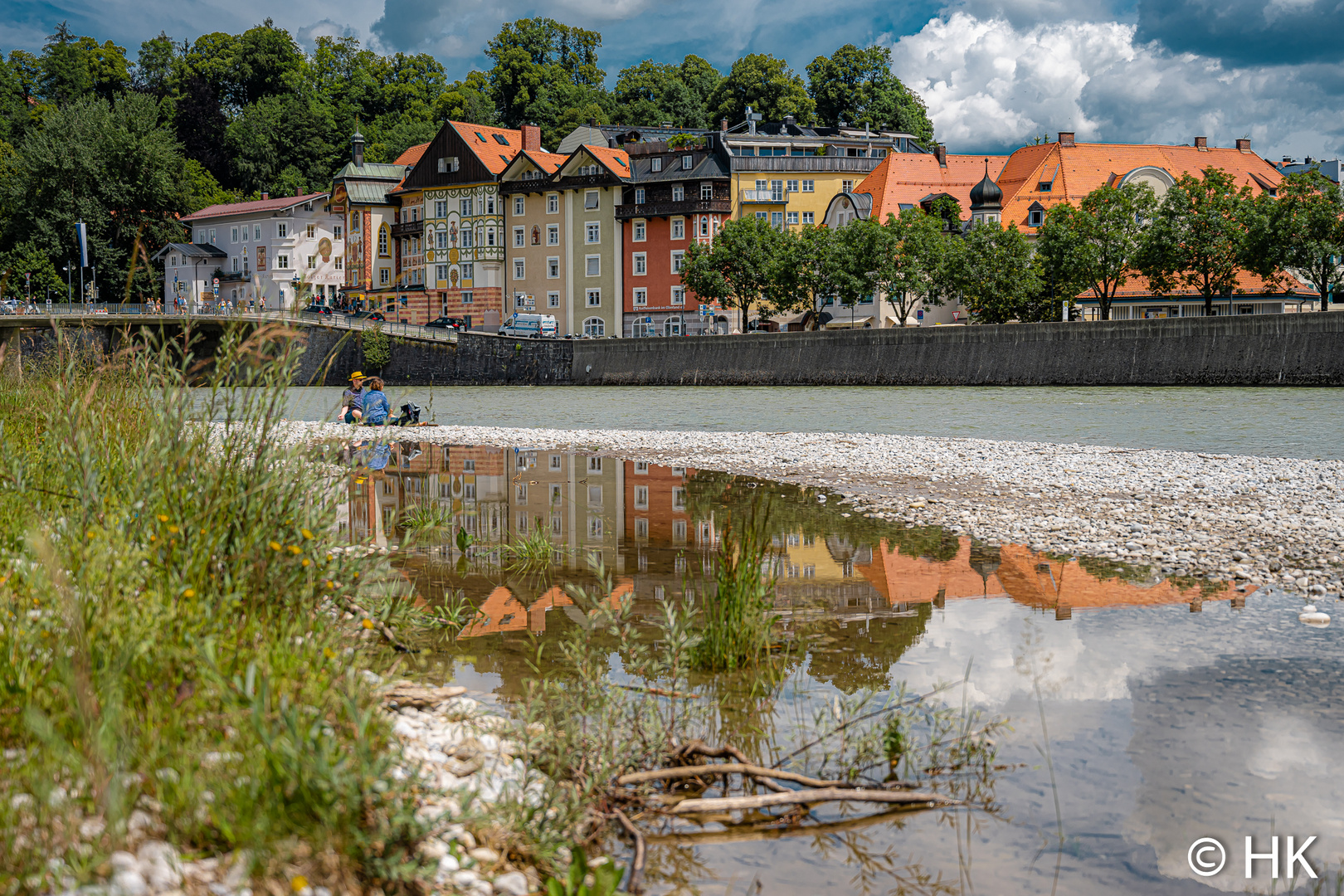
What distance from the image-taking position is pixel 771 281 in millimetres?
68875

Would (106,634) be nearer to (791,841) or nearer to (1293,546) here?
Result: (791,841)

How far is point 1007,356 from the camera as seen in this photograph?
156ft

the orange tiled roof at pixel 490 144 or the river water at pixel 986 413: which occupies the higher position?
the orange tiled roof at pixel 490 144

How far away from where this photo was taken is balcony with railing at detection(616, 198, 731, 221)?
76938mm

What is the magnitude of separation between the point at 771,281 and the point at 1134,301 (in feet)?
78.0

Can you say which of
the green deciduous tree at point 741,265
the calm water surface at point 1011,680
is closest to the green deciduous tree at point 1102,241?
the green deciduous tree at point 741,265

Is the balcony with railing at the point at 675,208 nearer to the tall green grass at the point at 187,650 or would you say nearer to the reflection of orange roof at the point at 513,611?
the reflection of orange roof at the point at 513,611

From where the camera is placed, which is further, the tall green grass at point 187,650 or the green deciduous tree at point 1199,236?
the green deciduous tree at point 1199,236

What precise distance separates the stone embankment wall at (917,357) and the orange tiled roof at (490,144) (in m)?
23.1

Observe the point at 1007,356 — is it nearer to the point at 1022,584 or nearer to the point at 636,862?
the point at 1022,584

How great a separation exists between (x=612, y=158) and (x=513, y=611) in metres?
77.0

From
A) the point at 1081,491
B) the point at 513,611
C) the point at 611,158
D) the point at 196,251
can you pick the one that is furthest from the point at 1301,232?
the point at 196,251

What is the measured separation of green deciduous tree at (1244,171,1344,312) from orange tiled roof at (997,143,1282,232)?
1757 cm

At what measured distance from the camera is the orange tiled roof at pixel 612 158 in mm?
79938
